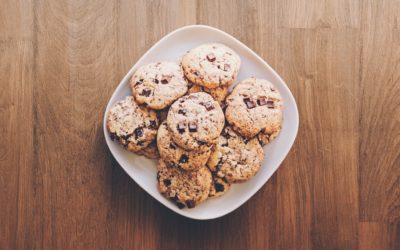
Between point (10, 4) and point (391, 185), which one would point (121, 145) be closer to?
point (10, 4)

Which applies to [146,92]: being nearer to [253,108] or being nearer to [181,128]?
[181,128]

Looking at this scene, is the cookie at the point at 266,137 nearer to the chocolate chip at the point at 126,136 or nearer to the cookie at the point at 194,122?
the cookie at the point at 194,122

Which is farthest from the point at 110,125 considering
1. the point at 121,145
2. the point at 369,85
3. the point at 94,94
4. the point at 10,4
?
the point at 369,85

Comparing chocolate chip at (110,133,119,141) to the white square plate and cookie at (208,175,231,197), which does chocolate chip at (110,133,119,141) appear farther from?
cookie at (208,175,231,197)

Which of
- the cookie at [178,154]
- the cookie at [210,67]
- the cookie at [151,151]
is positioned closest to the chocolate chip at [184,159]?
the cookie at [178,154]

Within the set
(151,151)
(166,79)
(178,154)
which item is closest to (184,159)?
(178,154)

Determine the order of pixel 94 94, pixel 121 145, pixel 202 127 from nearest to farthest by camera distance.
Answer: pixel 202 127 → pixel 121 145 → pixel 94 94
